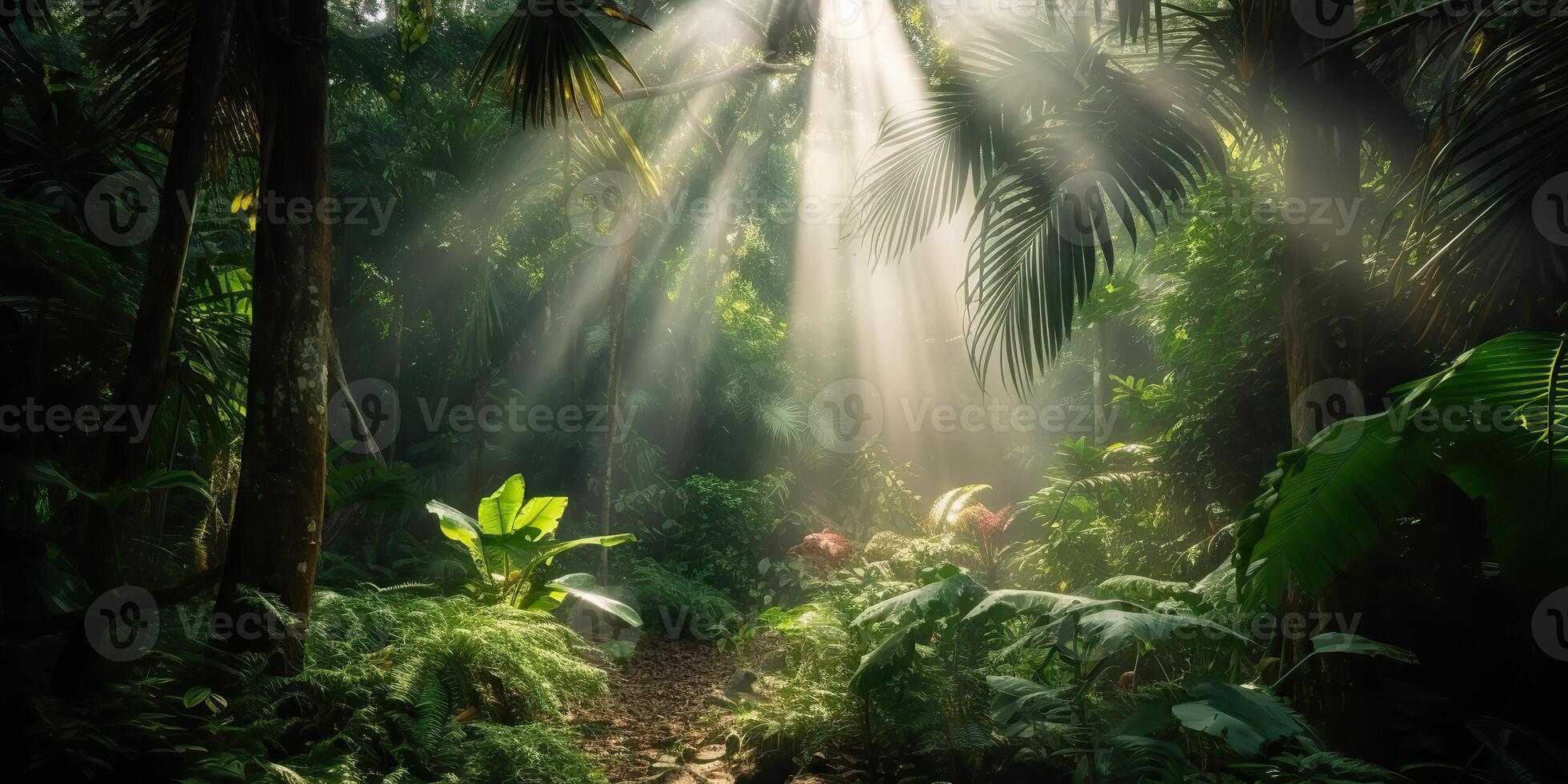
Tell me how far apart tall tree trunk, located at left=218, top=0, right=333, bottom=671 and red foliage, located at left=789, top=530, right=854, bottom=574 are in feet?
20.9

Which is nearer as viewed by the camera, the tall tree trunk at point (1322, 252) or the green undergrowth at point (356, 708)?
the green undergrowth at point (356, 708)

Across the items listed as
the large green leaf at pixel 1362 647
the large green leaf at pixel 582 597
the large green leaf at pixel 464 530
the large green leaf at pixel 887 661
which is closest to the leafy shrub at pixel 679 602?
the large green leaf at pixel 582 597

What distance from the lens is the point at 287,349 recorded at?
361 centimetres

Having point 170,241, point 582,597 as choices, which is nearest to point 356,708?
point 170,241

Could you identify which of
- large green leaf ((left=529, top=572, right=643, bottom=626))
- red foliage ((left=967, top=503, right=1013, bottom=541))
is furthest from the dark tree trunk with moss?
red foliage ((left=967, top=503, right=1013, bottom=541))

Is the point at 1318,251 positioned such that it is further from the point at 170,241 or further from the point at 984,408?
the point at 170,241

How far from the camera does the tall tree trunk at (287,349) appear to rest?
3.51 metres

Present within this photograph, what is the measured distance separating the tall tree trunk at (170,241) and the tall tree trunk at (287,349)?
0.70 feet

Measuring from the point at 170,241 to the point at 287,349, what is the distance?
0.60 metres

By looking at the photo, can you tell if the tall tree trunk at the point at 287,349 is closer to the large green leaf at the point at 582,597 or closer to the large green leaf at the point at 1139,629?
the large green leaf at the point at 582,597

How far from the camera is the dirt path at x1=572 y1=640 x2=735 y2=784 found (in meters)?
4.46

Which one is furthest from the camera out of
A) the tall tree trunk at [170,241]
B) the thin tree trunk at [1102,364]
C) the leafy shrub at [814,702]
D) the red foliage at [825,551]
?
the thin tree trunk at [1102,364]

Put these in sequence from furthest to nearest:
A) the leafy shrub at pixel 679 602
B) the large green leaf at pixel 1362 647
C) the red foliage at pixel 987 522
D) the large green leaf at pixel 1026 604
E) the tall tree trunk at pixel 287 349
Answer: the red foliage at pixel 987 522, the leafy shrub at pixel 679 602, the tall tree trunk at pixel 287 349, the large green leaf at pixel 1026 604, the large green leaf at pixel 1362 647

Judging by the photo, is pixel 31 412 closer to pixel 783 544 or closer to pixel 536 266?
pixel 536 266
